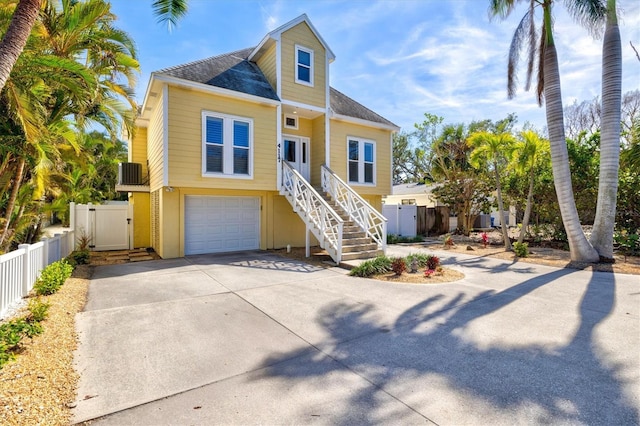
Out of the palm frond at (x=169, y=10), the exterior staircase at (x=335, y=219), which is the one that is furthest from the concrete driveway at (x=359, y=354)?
the palm frond at (x=169, y=10)

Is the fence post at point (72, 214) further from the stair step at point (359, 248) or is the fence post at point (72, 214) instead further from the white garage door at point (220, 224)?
the stair step at point (359, 248)

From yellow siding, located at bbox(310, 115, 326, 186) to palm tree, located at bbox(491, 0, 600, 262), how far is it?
716 centimetres

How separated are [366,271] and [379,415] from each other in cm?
522

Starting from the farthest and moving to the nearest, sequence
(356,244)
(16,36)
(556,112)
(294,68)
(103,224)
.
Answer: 1. (103,224)
2. (294,68)
3. (356,244)
4. (556,112)
5. (16,36)

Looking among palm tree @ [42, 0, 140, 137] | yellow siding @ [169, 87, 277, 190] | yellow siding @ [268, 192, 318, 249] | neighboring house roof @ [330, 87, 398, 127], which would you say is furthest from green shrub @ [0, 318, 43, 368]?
neighboring house roof @ [330, 87, 398, 127]

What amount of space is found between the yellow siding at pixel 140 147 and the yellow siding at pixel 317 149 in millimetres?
7441

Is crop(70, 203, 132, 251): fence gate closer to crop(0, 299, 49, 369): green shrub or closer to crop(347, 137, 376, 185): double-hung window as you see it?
crop(0, 299, 49, 369): green shrub

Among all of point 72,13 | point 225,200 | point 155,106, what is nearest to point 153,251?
point 225,200

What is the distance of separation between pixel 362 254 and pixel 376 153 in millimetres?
6336

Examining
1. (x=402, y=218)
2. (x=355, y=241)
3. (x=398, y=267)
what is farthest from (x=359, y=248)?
(x=402, y=218)

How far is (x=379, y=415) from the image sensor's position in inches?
101

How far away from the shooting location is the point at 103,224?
39.8ft

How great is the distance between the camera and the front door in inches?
512

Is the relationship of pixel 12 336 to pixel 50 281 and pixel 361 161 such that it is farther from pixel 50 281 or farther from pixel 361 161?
pixel 361 161
